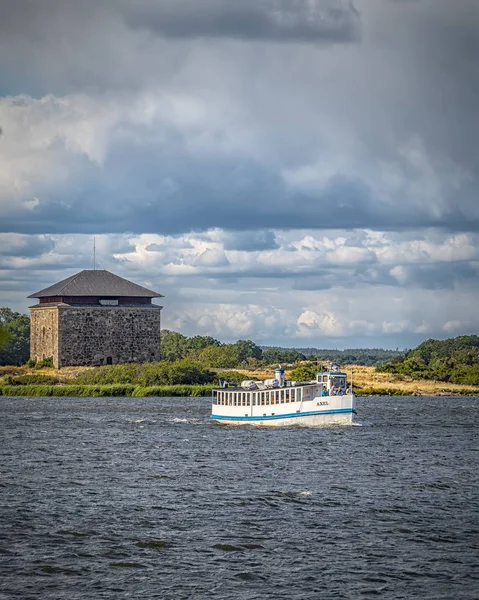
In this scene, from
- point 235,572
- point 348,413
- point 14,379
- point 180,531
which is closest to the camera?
point 235,572

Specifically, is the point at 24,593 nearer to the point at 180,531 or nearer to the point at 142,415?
the point at 180,531

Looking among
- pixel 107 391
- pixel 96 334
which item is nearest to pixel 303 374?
pixel 107 391

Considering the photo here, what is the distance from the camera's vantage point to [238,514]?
32.2 metres

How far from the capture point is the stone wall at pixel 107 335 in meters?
115

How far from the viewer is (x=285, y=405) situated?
64.2 metres

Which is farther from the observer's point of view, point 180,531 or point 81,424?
point 81,424

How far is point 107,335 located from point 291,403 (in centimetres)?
5563

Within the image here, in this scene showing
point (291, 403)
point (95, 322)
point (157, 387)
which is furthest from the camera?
point (95, 322)

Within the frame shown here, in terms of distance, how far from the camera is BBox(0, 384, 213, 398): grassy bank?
9912 cm

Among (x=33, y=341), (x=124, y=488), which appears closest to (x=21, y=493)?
(x=124, y=488)

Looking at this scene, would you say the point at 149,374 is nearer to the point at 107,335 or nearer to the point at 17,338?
the point at 107,335

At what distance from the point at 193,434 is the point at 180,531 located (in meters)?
29.3

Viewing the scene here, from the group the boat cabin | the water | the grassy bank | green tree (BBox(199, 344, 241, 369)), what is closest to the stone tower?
green tree (BBox(199, 344, 241, 369))

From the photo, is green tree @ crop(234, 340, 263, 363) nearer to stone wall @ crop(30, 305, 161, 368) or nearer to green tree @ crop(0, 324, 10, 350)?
stone wall @ crop(30, 305, 161, 368)
